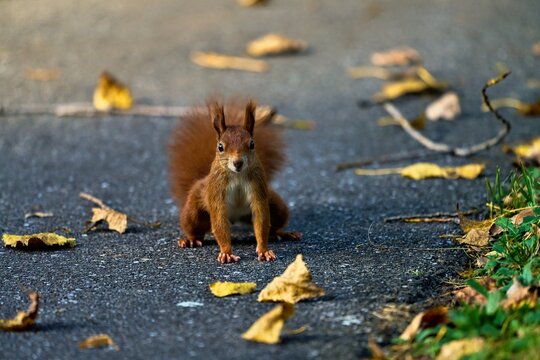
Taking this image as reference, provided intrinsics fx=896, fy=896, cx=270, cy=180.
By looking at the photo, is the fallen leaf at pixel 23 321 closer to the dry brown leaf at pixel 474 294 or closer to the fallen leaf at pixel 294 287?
the fallen leaf at pixel 294 287

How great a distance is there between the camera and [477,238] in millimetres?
3605

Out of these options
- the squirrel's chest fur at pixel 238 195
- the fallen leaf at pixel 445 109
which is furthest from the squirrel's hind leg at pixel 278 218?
the fallen leaf at pixel 445 109

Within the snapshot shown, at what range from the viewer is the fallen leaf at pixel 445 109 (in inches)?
230

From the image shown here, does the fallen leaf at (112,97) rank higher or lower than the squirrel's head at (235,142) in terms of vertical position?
higher

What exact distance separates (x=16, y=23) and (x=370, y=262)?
513 centimetres

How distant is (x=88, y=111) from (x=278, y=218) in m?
2.57

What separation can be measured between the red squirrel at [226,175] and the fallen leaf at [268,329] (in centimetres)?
87

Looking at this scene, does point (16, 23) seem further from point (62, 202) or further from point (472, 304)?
point (472, 304)

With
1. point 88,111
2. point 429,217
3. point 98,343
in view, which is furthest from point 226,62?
point 98,343

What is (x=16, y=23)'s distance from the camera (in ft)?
25.0

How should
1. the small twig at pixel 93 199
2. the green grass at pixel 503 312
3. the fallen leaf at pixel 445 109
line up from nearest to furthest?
the green grass at pixel 503 312
the small twig at pixel 93 199
the fallen leaf at pixel 445 109

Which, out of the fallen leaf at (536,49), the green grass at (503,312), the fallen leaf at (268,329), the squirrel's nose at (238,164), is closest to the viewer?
the green grass at (503,312)

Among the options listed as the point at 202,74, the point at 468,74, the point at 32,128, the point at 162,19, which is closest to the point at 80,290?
the point at 32,128

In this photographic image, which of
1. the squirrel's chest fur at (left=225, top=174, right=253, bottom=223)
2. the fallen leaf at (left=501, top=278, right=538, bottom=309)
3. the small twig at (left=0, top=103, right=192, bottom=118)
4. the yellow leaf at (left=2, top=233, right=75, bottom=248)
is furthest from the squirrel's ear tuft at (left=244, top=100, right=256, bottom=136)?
the small twig at (left=0, top=103, right=192, bottom=118)
